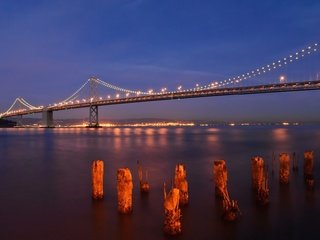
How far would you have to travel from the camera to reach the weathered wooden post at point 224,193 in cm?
730

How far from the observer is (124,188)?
7.11m

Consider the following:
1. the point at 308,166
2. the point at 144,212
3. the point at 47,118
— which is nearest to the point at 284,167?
the point at 308,166

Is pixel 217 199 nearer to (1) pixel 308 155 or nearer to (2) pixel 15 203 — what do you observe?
(1) pixel 308 155

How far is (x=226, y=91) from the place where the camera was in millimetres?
54812

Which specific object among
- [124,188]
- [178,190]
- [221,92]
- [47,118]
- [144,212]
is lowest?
[144,212]

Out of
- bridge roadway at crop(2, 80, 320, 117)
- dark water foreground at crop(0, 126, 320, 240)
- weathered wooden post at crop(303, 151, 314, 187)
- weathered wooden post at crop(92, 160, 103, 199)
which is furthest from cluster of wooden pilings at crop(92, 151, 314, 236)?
bridge roadway at crop(2, 80, 320, 117)

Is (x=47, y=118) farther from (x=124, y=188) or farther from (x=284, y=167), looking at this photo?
(x=124, y=188)

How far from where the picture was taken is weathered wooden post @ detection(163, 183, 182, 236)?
6047 mm

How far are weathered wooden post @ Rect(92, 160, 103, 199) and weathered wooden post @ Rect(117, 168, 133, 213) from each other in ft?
3.02

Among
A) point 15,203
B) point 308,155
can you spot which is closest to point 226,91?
point 308,155

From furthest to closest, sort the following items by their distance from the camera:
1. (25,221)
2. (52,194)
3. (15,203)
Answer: (52,194) < (15,203) < (25,221)

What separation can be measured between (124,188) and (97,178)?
1333 mm

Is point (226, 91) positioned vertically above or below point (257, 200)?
above

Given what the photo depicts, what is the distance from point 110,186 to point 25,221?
142 inches
